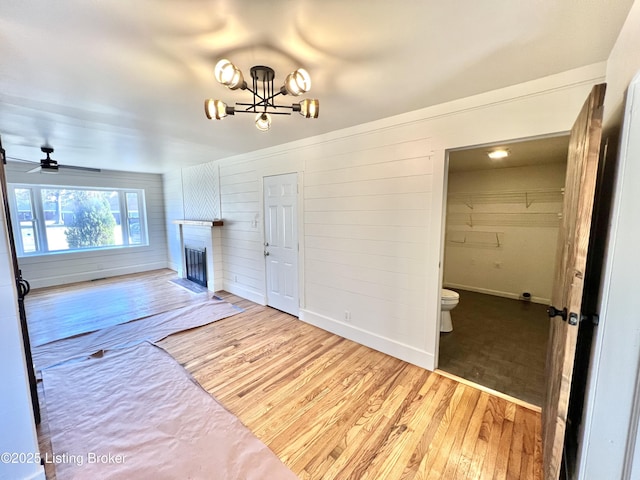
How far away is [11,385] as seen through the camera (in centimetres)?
132

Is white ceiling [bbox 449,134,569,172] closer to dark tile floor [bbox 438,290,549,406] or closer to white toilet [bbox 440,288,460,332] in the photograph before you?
white toilet [bbox 440,288,460,332]

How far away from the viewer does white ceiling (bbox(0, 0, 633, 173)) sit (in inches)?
47.1

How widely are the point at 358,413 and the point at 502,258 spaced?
4023 millimetres

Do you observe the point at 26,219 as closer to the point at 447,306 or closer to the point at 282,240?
the point at 282,240

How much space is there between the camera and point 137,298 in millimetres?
4500

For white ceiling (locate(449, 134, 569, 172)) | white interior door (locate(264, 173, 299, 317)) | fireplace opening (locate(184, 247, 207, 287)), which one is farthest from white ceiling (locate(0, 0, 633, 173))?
fireplace opening (locate(184, 247, 207, 287))

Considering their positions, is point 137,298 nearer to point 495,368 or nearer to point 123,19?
point 123,19

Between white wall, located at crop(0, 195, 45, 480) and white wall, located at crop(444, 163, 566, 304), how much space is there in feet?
18.2

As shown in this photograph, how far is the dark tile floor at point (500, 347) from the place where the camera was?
2276mm

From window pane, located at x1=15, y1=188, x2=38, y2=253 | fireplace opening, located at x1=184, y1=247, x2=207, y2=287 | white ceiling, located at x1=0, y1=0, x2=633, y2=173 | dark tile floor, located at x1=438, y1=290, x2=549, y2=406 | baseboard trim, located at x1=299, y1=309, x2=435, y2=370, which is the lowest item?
dark tile floor, located at x1=438, y1=290, x2=549, y2=406

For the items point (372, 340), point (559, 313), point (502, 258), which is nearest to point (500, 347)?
point (372, 340)

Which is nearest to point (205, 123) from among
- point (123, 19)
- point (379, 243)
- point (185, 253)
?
point (123, 19)

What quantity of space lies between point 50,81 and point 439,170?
2.98 m

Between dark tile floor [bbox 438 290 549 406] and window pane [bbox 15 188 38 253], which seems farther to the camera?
window pane [bbox 15 188 38 253]
